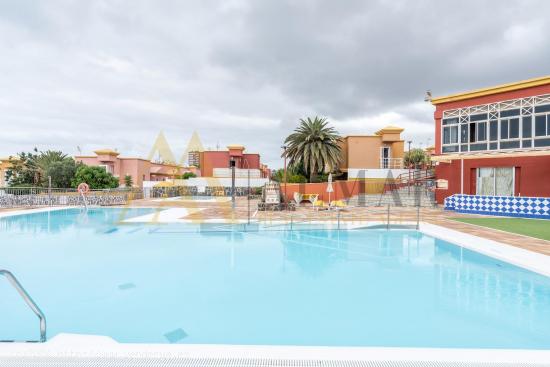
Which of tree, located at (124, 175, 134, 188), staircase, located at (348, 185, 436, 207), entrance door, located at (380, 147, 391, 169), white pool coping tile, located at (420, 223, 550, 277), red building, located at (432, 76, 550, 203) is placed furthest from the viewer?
tree, located at (124, 175, 134, 188)

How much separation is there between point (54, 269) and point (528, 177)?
24.6 metres

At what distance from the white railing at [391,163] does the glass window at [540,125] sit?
15.8 meters

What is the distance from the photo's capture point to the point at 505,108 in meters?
18.5

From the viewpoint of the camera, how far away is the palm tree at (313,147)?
29.0 meters

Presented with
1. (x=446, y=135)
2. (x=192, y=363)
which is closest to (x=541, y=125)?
(x=446, y=135)

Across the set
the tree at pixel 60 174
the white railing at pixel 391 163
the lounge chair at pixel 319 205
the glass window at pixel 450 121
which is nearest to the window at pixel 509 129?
the glass window at pixel 450 121

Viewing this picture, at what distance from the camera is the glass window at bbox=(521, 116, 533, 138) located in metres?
17.6

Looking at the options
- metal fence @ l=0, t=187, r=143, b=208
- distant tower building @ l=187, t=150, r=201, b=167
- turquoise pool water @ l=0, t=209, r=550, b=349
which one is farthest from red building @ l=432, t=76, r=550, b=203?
distant tower building @ l=187, t=150, r=201, b=167

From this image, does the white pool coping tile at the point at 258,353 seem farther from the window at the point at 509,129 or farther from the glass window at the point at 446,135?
the glass window at the point at 446,135

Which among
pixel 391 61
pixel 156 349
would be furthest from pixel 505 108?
pixel 156 349

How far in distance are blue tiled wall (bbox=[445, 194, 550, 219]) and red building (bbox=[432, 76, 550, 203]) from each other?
Result: 211cm

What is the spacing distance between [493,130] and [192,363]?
76.0 feet

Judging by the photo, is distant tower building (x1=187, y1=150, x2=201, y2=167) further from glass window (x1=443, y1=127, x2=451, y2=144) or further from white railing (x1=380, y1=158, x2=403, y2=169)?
glass window (x1=443, y1=127, x2=451, y2=144)

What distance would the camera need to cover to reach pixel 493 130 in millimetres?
19016
